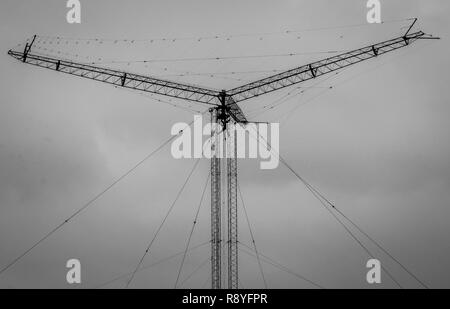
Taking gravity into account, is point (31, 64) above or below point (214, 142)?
above

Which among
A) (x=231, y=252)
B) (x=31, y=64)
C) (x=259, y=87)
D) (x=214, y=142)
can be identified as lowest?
(x=231, y=252)

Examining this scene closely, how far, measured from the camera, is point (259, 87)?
2499 inches

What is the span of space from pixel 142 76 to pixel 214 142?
11.9 metres

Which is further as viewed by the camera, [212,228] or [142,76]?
[142,76]
